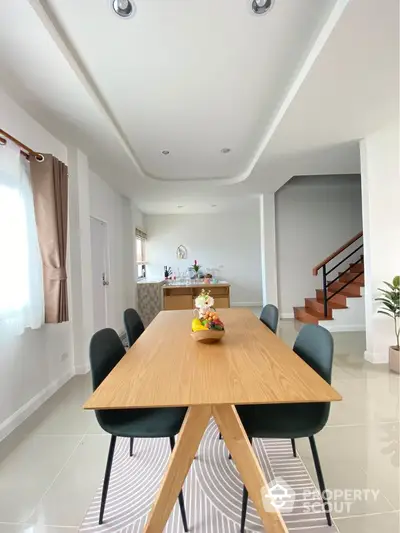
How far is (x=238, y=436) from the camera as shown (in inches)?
49.6

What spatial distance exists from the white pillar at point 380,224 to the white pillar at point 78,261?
3.31 m

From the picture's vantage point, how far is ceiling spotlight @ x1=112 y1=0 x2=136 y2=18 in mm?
1649

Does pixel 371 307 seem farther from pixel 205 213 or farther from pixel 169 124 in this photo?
pixel 205 213

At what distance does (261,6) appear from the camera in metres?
1.70

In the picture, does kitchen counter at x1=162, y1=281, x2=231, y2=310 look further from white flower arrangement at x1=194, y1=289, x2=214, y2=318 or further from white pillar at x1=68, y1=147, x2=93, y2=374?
white flower arrangement at x1=194, y1=289, x2=214, y2=318

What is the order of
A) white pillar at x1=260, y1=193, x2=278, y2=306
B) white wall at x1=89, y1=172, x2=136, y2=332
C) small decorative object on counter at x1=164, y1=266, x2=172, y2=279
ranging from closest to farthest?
white wall at x1=89, y1=172, x2=136, y2=332, white pillar at x1=260, y1=193, x2=278, y2=306, small decorative object on counter at x1=164, y1=266, x2=172, y2=279

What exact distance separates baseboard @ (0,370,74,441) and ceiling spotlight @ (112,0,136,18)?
278 centimetres

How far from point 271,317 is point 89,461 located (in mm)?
1634

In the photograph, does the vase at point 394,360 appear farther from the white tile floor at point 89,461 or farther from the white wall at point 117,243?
the white wall at point 117,243

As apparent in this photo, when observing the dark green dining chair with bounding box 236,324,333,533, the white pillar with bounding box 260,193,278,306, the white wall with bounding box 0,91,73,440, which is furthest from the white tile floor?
the white pillar with bounding box 260,193,278,306

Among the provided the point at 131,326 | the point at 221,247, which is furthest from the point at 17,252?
the point at 221,247

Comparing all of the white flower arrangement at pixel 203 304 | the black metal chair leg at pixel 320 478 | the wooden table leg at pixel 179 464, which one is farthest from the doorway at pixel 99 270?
the black metal chair leg at pixel 320 478

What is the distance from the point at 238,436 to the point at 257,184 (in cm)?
464
